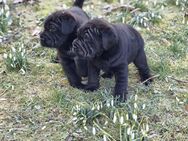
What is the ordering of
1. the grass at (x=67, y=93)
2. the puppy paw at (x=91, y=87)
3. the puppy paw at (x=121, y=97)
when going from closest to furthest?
1. the grass at (x=67, y=93)
2. the puppy paw at (x=121, y=97)
3. the puppy paw at (x=91, y=87)

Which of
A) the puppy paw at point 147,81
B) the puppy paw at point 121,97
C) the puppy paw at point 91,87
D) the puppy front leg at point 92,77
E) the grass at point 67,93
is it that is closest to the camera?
the grass at point 67,93

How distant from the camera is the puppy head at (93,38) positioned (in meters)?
4.14

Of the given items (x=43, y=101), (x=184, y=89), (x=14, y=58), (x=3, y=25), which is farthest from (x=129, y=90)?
(x=3, y=25)

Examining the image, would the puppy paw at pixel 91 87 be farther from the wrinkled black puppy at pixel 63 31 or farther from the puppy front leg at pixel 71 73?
the wrinkled black puppy at pixel 63 31

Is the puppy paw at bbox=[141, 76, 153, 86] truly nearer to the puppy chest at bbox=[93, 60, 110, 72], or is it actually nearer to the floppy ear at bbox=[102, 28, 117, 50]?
the puppy chest at bbox=[93, 60, 110, 72]

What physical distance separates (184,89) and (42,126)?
162 centimetres

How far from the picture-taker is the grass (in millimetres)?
4336

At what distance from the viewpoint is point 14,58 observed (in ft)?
17.1

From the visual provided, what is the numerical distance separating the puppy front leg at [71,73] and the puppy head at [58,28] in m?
0.38

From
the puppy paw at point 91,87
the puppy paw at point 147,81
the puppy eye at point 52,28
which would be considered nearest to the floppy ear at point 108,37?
the puppy eye at point 52,28

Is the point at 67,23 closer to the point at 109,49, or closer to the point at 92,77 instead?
the point at 109,49

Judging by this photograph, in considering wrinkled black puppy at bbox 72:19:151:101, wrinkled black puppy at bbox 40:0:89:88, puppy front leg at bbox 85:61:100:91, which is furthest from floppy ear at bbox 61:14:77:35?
puppy front leg at bbox 85:61:100:91

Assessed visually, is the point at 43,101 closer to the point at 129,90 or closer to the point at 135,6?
the point at 129,90

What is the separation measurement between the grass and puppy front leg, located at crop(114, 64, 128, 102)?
90 mm
